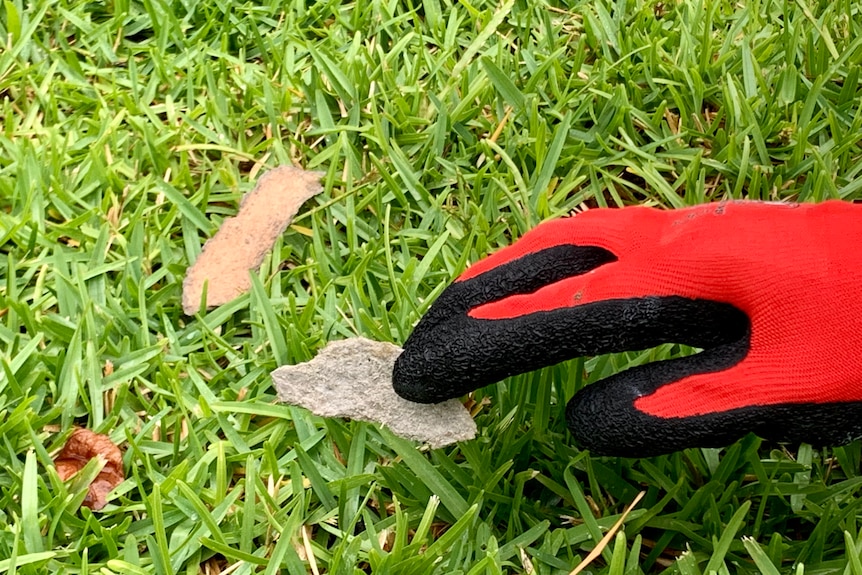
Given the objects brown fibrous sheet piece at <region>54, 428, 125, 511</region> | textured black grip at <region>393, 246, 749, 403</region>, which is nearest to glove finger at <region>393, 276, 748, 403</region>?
textured black grip at <region>393, 246, 749, 403</region>

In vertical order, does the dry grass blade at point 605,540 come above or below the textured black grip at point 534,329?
below

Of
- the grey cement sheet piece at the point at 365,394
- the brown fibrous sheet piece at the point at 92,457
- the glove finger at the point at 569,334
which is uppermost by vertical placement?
the glove finger at the point at 569,334

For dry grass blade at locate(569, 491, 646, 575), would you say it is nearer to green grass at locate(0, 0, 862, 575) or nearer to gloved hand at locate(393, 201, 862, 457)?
green grass at locate(0, 0, 862, 575)

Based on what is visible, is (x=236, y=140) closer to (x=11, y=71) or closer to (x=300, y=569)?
(x=11, y=71)

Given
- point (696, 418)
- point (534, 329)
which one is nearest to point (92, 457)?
point (534, 329)

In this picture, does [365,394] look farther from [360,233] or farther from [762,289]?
[762,289]

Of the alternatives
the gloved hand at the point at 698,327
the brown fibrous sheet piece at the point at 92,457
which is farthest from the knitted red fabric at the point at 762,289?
the brown fibrous sheet piece at the point at 92,457

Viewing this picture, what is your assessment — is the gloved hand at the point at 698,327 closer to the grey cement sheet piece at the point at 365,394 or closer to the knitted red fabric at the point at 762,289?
the knitted red fabric at the point at 762,289

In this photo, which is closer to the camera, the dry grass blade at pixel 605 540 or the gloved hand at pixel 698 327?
the gloved hand at pixel 698 327
